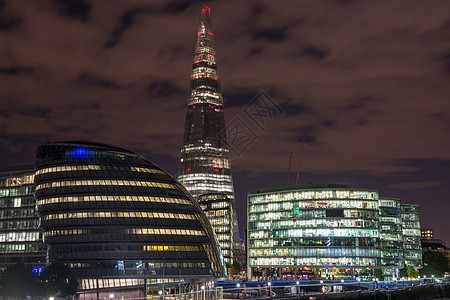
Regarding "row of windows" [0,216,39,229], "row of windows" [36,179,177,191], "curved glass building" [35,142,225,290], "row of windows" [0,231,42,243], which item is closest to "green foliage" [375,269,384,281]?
"curved glass building" [35,142,225,290]

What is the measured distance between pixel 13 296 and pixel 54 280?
26.4ft

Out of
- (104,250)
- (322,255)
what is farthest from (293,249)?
(104,250)

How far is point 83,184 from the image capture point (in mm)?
133000

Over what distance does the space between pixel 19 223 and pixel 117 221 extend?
102ft

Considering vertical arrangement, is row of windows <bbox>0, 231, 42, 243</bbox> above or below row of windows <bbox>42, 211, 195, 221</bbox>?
below

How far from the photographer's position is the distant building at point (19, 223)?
140 metres

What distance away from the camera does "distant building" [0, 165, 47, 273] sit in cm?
13950

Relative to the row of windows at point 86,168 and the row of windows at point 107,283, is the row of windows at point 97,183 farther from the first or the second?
the row of windows at point 107,283

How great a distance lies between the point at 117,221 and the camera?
130m

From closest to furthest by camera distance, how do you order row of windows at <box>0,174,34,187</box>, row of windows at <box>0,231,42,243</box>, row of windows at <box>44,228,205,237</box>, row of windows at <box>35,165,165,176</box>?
row of windows at <box>44,228,205,237</box> < row of windows at <box>35,165,165,176</box> < row of windows at <box>0,231,42,243</box> < row of windows at <box>0,174,34,187</box>

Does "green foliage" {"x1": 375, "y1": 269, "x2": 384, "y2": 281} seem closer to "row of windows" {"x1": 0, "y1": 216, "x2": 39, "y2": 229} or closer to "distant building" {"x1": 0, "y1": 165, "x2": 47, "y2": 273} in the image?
"distant building" {"x1": 0, "y1": 165, "x2": 47, "y2": 273}

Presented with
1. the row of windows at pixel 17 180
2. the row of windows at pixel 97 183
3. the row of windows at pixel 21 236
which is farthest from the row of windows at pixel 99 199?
the row of windows at pixel 17 180

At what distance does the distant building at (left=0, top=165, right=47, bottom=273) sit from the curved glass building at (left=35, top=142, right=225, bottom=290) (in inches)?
271

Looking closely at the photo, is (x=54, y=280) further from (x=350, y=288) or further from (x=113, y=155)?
(x=350, y=288)
